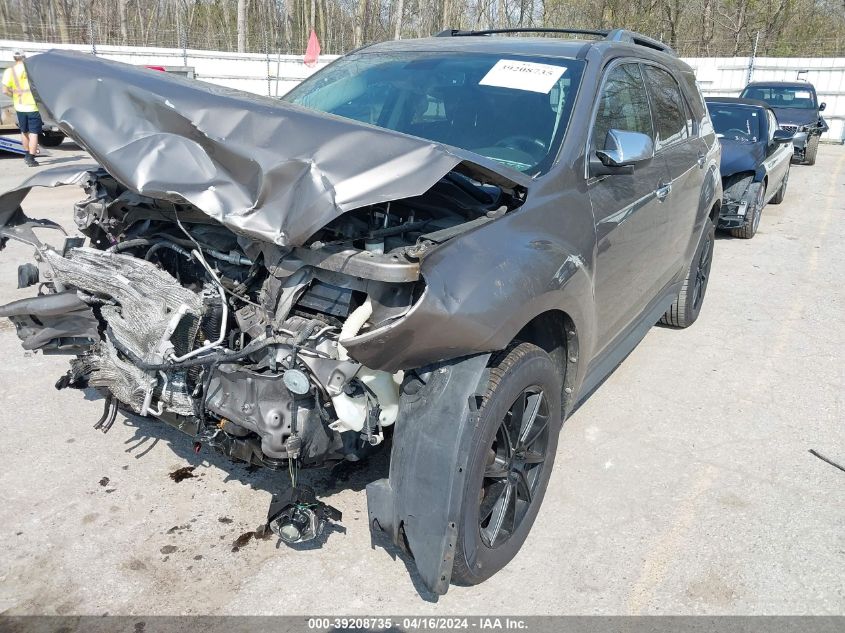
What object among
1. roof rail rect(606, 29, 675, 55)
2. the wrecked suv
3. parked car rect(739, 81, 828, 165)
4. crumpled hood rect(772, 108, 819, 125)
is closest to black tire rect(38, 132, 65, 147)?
the wrecked suv

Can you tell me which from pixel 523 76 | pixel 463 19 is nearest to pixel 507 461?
pixel 523 76

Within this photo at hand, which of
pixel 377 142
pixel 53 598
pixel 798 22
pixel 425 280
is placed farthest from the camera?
pixel 798 22

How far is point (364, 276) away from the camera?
2170 mm

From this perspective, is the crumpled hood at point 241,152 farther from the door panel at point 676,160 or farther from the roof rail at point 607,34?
the roof rail at point 607,34

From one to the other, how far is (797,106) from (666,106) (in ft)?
48.3

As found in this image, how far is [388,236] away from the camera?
99.9 inches

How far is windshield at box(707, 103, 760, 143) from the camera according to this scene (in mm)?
9195

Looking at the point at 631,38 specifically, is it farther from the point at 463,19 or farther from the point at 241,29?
the point at 463,19

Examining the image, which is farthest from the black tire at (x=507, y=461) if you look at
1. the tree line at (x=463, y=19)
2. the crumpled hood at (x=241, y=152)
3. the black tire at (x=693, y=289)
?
the tree line at (x=463, y=19)

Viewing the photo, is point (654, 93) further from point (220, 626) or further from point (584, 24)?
point (584, 24)

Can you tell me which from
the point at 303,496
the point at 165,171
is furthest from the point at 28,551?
the point at 165,171

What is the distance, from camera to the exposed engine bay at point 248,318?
91.9 inches

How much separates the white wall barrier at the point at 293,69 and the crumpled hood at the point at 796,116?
12.9 feet

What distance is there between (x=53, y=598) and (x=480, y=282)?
199 cm
